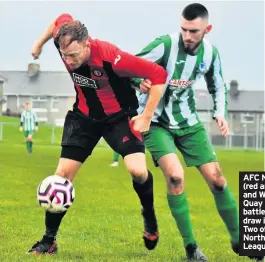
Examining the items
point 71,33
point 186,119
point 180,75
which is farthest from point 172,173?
point 71,33

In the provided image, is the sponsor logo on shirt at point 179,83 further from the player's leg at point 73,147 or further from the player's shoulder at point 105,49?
the player's leg at point 73,147

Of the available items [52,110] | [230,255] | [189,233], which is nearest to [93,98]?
[189,233]

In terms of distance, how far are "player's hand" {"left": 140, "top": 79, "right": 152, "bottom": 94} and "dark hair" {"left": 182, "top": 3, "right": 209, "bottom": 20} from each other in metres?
0.71

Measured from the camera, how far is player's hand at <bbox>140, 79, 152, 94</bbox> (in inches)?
273

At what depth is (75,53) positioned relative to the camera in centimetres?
669

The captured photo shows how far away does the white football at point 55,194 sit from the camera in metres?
7.05

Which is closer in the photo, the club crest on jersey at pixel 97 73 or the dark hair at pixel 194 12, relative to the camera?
the club crest on jersey at pixel 97 73

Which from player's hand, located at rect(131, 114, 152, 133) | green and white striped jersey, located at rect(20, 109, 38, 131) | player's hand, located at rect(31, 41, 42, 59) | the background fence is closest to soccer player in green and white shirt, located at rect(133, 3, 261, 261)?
player's hand, located at rect(131, 114, 152, 133)

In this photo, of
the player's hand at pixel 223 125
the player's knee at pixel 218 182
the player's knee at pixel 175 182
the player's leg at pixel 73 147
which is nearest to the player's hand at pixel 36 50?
the player's leg at pixel 73 147

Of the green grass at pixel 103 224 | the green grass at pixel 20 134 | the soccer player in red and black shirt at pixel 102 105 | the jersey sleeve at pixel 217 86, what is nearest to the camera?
the soccer player in red and black shirt at pixel 102 105

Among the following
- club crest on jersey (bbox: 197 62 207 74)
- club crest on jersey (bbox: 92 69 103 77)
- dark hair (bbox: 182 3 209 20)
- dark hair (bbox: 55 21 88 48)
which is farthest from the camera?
club crest on jersey (bbox: 197 62 207 74)

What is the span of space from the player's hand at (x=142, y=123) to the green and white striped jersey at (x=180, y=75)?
45 cm

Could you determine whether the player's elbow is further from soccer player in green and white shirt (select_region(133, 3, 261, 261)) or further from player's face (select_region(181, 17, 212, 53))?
player's face (select_region(181, 17, 212, 53))

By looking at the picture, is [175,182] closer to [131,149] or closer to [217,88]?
[131,149]
